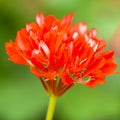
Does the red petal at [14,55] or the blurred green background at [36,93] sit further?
the blurred green background at [36,93]

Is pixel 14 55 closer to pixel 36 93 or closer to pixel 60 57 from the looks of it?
pixel 60 57

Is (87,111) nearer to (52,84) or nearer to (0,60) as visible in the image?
(0,60)

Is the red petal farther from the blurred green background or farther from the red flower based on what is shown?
the blurred green background

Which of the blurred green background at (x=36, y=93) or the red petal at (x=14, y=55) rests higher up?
the blurred green background at (x=36, y=93)

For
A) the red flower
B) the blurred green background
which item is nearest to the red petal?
the red flower

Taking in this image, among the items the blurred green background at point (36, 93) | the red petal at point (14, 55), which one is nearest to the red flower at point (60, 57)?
the red petal at point (14, 55)

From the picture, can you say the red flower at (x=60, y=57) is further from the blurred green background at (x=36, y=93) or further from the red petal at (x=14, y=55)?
the blurred green background at (x=36, y=93)

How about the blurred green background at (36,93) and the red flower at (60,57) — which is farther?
the blurred green background at (36,93)

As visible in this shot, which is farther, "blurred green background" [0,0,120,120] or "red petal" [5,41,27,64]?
"blurred green background" [0,0,120,120]
